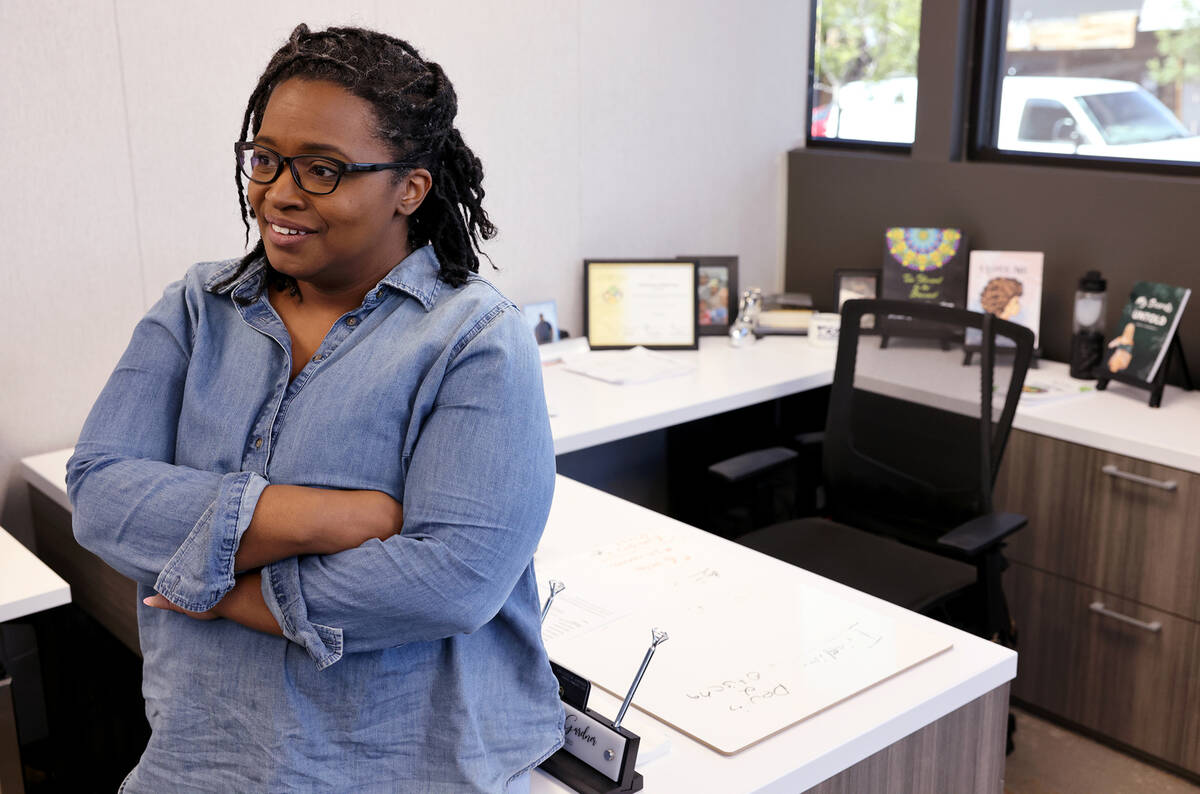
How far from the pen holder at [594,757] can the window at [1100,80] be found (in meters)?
2.45

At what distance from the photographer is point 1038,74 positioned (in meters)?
3.25

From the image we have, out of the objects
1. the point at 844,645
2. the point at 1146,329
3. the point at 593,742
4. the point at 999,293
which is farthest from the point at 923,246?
the point at 593,742

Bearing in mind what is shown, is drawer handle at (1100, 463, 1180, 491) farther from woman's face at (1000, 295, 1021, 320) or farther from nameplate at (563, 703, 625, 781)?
nameplate at (563, 703, 625, 781)

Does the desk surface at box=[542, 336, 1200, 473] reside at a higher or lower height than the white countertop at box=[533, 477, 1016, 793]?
higher

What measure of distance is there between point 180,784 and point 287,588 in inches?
9.1

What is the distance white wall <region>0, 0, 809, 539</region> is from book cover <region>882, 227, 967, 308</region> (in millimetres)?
565

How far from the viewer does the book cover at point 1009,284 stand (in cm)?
310

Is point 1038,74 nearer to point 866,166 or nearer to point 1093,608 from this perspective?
point 866,166

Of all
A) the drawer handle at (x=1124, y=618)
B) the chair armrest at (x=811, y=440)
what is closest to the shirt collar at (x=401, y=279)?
the chair armrest at (x=811, y=440)

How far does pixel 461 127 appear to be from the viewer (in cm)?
301

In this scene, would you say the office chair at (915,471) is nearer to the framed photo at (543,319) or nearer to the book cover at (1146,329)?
the book cover at (1146,329)

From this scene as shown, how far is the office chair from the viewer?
7.76ft

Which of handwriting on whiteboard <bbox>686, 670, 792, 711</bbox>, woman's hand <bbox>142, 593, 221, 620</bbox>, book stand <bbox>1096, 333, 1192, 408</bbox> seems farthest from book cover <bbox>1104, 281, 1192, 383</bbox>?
woman's hand <bbox>142, 593, 221, 620</bbox>

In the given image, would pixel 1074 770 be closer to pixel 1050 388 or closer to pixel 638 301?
pixel 1050 388
